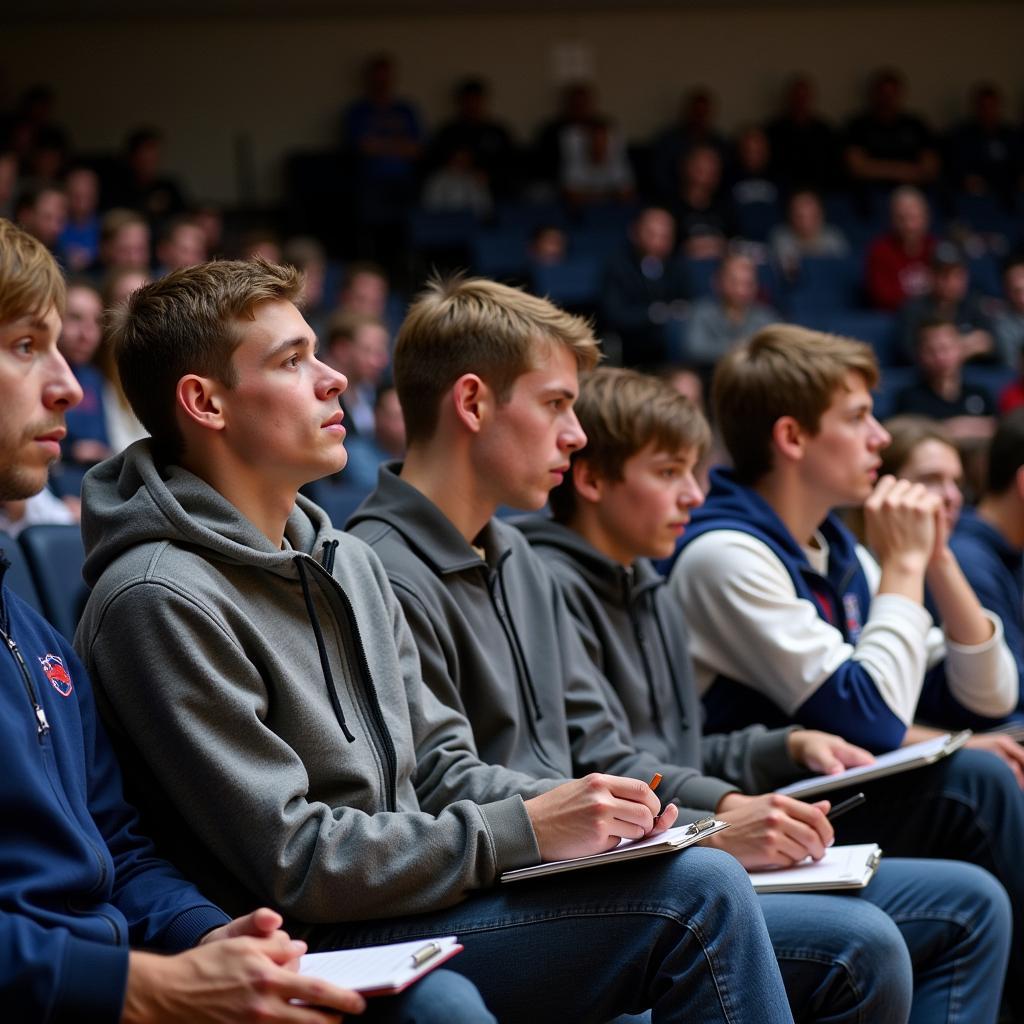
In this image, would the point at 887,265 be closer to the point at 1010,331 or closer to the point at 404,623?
the point at 1010,331

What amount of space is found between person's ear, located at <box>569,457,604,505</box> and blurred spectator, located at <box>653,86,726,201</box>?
6244 mm

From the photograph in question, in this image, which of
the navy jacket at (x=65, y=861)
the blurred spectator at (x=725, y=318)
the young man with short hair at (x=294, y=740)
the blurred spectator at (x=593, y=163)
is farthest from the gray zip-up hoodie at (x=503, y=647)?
the blurred spectator at (x=593, y=163)

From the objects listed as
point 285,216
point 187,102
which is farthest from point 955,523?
point 187,102

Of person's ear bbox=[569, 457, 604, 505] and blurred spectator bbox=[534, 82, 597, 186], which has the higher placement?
blurred spectator bbox=[534, 82, 597, 186]

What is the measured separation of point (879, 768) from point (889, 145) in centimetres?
753

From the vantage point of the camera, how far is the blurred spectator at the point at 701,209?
24.4 feet

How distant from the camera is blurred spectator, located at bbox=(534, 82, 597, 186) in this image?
27.4 feet

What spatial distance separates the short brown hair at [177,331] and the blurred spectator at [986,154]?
25.5 ft

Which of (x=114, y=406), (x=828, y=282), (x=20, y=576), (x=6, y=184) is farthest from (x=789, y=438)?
(x=828, y=282)

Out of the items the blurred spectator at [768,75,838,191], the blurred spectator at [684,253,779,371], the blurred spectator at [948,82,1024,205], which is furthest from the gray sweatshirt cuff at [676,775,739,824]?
the blurred spectator at [948,82,1024,205]

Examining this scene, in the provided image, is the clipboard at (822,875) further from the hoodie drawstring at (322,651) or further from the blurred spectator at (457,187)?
the blurred spectator at (457,187)

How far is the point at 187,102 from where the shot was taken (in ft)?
27.6

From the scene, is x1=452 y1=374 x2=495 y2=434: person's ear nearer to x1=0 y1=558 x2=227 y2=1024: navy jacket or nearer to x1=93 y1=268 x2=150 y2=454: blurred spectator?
x1=0 y1=558 x2=227 y2=1024: navy jacket

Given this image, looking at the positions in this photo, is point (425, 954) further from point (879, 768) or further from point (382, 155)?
point (382, 155)
